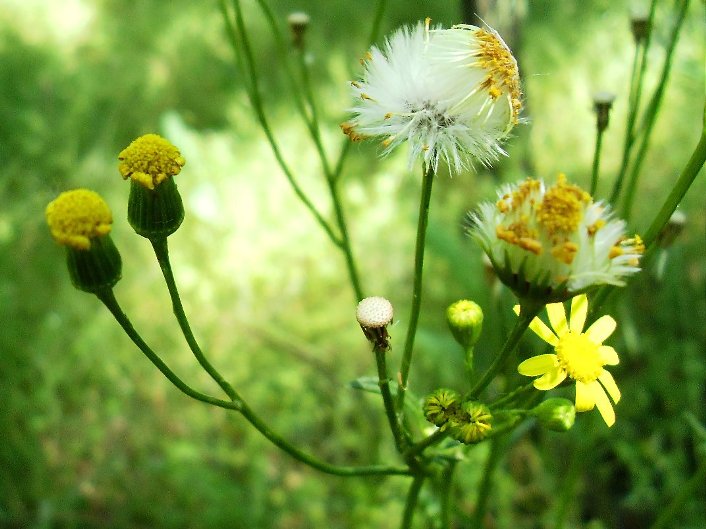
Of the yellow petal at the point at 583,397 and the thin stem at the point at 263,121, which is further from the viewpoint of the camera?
the thin stem at the point at 263,121

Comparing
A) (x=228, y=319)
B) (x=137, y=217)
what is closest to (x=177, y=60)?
(x=228, y=319)

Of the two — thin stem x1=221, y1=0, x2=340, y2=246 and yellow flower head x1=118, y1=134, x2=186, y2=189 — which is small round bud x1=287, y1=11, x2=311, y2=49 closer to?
thin stem x1=221, y1=0, x2=340, y2=246

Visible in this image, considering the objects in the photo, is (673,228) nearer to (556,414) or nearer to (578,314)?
(578,314)

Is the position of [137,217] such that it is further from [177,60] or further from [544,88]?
[177,60]

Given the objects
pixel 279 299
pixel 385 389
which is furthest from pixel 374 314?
pixel 279 299

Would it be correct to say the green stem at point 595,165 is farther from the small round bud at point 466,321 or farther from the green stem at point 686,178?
the small round bud at point 466,321

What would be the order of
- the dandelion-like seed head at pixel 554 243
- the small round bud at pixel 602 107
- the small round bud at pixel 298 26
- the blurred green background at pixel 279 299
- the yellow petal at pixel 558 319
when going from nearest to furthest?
the dandelion-like seed head at pixel 554 243
the yellow petal at pixel 558 319
the small round bud at pixel 602 107
the small round bud at pixel 298 26
the blurred green background at pixel 279 299

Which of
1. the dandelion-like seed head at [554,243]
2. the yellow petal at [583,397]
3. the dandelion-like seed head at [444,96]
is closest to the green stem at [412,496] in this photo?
the yellow petal at [583,397]

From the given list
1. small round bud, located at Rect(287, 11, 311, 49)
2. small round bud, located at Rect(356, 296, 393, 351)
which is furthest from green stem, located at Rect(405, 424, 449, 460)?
small round bud, located at Rect(287, 11, 311, 49)
